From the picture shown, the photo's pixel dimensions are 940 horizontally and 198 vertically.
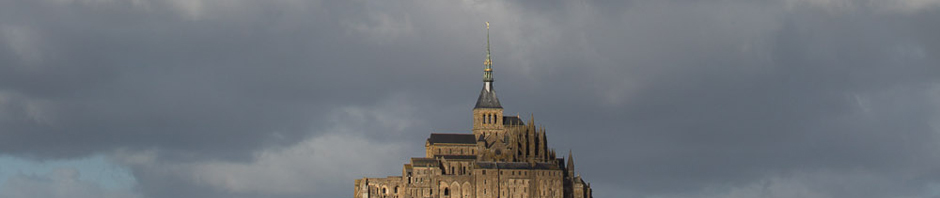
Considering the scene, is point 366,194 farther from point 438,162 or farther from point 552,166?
point 552,166

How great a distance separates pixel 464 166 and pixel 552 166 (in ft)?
35.3

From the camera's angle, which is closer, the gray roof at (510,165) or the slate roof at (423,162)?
the slate roof at (423,162)

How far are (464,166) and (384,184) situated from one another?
10097 millimetres

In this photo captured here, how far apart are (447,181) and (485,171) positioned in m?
4.71

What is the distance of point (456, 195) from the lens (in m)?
196

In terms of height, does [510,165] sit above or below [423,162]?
below

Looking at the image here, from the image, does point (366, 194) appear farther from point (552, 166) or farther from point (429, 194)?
point (552, 166)

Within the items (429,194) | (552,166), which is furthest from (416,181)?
(552,166)

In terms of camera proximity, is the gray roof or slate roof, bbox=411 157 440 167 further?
the gray roof

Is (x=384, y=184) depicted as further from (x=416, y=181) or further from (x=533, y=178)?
(x=533, y=178)

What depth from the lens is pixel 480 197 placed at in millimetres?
196000

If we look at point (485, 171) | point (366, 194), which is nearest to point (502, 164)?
point (485, 171)

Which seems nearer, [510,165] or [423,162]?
[423,162]

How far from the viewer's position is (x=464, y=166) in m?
198
